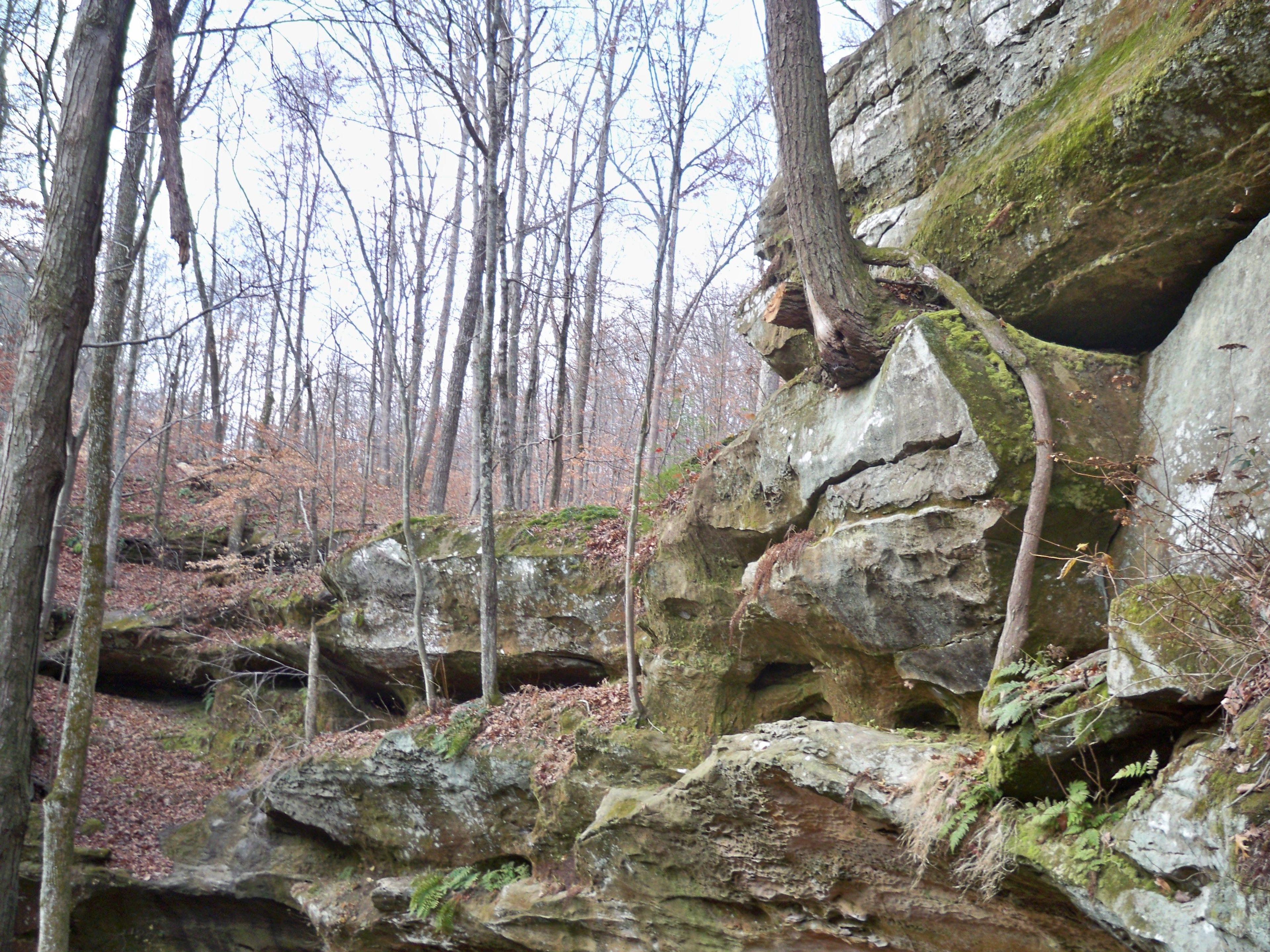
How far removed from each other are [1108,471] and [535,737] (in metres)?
6.70

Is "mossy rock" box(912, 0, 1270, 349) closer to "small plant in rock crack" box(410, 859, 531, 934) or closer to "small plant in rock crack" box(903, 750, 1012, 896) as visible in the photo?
"small plant in rock crack" box(903, 750, 1012, 896)

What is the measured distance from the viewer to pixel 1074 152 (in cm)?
553

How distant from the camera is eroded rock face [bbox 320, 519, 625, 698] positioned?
1007cm

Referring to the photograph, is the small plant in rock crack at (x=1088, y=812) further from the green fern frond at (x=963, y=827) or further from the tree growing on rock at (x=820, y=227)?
the tree growing on rock at (x=820, y=227)

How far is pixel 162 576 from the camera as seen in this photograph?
15.0m

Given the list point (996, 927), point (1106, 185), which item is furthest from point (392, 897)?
point (1106, 185)

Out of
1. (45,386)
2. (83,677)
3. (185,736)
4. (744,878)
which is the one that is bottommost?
(185,736)

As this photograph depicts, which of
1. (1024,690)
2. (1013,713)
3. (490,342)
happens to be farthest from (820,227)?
(490,342)

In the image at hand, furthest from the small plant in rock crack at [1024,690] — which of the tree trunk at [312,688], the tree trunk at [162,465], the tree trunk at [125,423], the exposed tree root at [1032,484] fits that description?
the tree trunk at [162,465]

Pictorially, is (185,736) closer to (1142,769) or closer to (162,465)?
(162,465)

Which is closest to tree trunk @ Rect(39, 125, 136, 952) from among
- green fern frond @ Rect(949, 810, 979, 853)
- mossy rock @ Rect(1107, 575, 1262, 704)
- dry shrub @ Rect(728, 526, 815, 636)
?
dry shrub @ Rect(728, 526, 815, 636)

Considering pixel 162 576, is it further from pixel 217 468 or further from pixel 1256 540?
pixel 1256 540

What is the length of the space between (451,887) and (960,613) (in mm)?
6804

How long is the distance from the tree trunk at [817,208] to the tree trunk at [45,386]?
5209 millimetres
